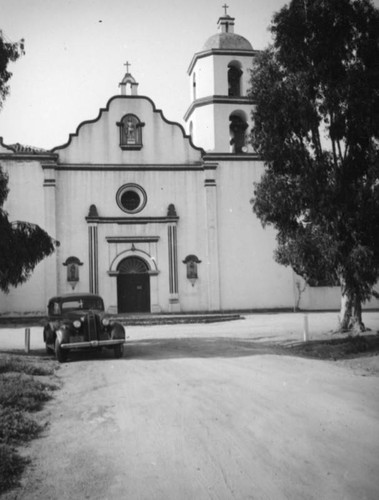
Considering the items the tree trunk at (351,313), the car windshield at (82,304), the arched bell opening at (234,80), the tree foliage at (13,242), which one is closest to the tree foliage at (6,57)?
the tree foliage at (13,242)

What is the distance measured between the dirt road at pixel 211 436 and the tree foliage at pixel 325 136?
5424 millimetres

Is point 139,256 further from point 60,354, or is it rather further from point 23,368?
point 23,368

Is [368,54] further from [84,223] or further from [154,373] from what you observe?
[84,223]

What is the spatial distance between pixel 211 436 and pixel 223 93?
24.7 meters

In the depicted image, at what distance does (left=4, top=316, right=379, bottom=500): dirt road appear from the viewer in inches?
176

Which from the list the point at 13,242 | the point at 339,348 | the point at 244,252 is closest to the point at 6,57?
the point at 13,242

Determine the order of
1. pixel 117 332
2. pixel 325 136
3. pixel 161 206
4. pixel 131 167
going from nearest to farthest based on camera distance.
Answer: pixel 117 332 < pixel 325 136 < pixel 131 167 < pixel 161 206

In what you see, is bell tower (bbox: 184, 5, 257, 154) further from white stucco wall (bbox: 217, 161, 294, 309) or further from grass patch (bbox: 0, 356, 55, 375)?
grass patch (bbox: 0, 356, 55, 375)

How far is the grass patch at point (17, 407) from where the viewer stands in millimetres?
4875

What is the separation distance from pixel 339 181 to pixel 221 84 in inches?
581

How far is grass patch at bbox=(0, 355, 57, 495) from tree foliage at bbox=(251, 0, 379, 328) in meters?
8.25

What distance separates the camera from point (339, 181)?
15422mm

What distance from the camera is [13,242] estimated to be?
44.2 feet

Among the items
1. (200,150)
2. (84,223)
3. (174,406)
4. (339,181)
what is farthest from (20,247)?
(200,150)
